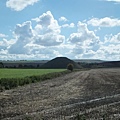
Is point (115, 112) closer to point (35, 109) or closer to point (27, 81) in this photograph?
point (35, 109)

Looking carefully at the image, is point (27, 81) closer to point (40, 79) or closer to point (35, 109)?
point (40, 79)

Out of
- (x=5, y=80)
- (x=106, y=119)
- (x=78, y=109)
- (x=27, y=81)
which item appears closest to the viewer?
(x=106, y=119)

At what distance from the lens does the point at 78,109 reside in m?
17.6

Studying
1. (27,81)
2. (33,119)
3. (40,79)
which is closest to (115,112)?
(33,119)

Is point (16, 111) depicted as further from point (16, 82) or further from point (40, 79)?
point (40, 79)

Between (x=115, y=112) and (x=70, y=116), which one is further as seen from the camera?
(x=115, y=112)

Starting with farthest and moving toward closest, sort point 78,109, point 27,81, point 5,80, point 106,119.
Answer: point 27,81 < point 5,80 < point 78,109 < point 106,119

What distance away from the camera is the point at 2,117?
16.2 metres

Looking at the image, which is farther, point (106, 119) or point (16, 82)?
point (16, 82)

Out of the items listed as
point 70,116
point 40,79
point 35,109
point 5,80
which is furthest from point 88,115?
point 40,79

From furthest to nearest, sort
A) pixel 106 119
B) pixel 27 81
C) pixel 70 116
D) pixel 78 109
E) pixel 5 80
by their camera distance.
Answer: pixel 27 81, pixel 5 80, pixel 78 109, pixel 70 116, pixel 106 119

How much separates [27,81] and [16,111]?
2944 cm

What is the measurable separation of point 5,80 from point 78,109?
24124 millimetres

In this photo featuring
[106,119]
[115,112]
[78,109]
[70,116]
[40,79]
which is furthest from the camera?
[40,79]
